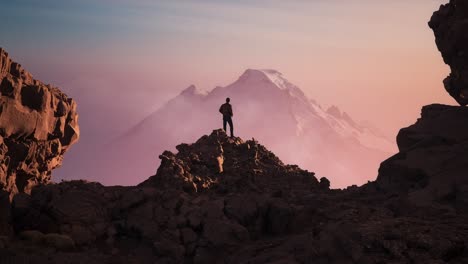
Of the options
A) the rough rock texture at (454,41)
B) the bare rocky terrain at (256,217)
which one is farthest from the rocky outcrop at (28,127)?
the rough rock texture at (454,41)

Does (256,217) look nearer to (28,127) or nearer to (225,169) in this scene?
(225,169)

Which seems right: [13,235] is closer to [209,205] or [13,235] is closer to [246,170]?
[209,205]

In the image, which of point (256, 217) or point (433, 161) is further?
point (433, 161)

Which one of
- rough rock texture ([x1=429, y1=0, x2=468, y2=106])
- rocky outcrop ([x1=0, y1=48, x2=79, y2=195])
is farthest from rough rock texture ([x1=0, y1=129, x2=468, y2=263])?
rocky outcrop ([x1=0, y1=48, x2=79, y2=195])

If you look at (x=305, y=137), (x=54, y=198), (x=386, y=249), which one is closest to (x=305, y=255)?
(x=386, y=249)

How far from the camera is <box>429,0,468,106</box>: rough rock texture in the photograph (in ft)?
63.0

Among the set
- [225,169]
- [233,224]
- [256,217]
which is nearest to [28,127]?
[225,169]

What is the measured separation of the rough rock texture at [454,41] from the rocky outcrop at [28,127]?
863 inches

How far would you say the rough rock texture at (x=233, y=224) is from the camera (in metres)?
10.3

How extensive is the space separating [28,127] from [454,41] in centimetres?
2251

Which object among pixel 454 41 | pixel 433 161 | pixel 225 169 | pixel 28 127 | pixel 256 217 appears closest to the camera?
pixel 256 217

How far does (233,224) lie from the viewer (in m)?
14.1

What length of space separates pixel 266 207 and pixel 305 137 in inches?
4159

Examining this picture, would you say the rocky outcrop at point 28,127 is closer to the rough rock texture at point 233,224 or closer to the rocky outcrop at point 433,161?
the rough rock texture at point 233,224
